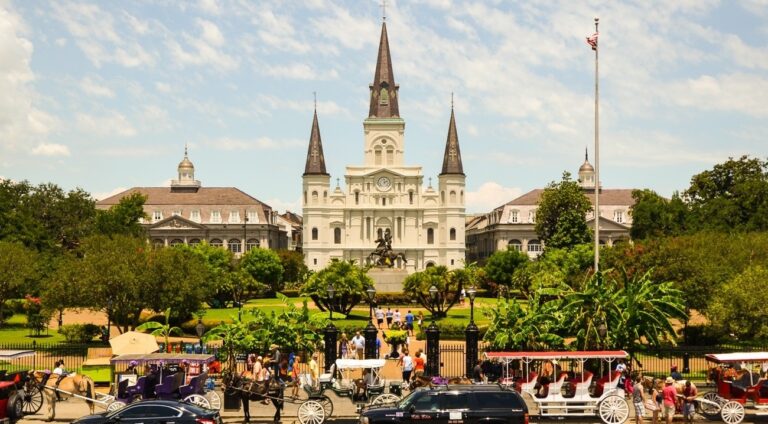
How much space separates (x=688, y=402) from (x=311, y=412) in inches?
383

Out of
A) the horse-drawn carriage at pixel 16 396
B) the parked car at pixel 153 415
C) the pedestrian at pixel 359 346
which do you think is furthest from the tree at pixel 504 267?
Answer: the parked car at pixel 153 415

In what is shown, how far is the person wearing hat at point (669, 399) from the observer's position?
22.3 m

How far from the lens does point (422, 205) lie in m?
130

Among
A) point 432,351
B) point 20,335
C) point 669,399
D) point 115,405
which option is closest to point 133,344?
point 115,405

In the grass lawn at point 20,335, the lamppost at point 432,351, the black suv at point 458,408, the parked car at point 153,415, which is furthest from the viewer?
the grass lawn at point 20,335

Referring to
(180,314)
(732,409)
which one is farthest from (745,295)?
(180,314)

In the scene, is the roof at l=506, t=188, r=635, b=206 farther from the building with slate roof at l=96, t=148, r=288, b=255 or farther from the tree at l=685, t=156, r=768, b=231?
the tree at l=685, t=156, r=768, b=231

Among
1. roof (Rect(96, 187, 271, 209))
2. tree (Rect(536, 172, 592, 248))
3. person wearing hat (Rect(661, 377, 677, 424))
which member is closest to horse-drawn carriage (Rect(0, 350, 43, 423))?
person wearing hat (Rect(661, 377, 677, 424))

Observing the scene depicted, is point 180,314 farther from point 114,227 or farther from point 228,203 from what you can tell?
point 228,203

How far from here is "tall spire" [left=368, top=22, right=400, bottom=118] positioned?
13100 centimetres

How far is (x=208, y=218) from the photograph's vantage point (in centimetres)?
13062

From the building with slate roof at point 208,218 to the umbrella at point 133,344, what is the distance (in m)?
98.3

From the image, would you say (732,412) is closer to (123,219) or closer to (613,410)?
(613,410)

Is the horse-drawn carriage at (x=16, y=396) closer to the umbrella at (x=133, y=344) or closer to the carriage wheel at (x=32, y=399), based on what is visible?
the carriage wheel at (x=32, y=399)
